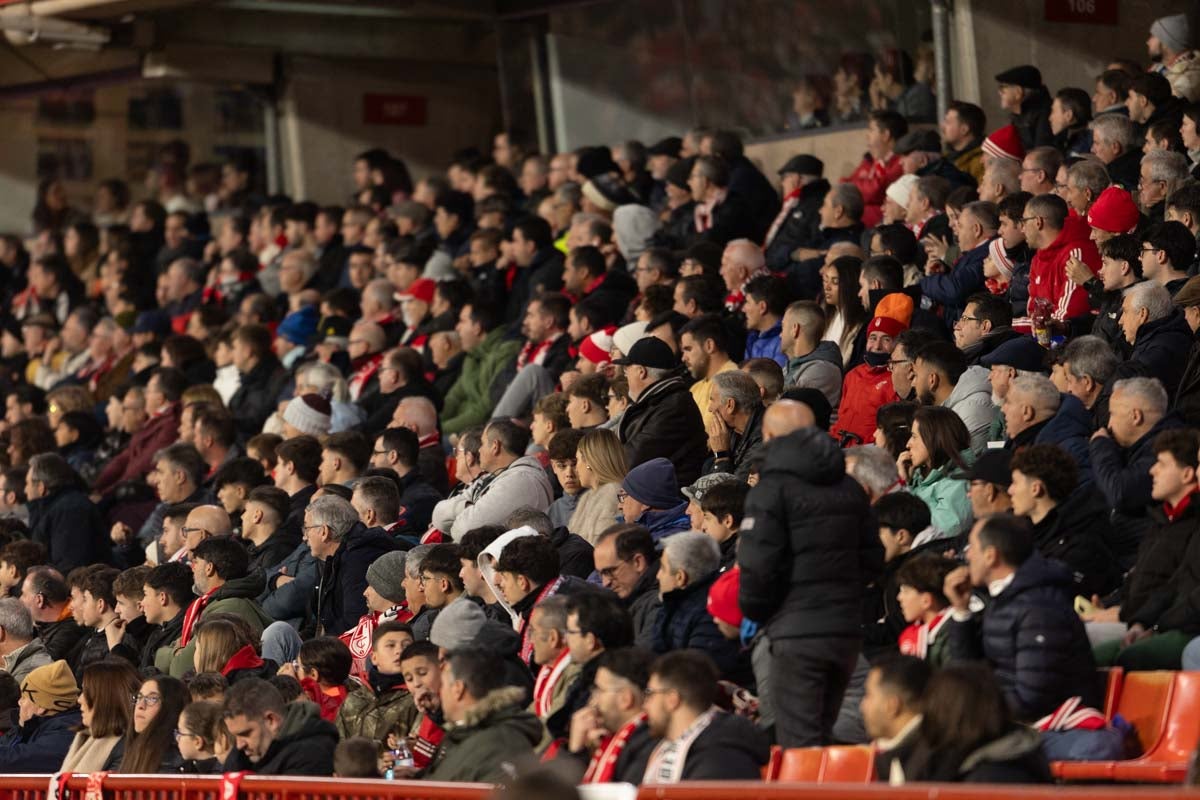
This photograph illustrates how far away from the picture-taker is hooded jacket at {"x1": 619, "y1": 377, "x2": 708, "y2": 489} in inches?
412

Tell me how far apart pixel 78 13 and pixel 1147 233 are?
10.6 m

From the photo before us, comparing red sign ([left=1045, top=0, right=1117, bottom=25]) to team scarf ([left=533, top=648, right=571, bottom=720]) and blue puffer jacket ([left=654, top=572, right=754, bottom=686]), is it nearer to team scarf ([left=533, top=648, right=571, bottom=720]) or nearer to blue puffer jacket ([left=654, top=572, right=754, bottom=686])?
blue puffer jacket ([left=654, top=572, right=754, bottom=686])

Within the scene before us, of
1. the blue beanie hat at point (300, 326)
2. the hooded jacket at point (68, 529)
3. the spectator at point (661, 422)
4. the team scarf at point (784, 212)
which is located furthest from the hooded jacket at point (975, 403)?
the blue beanie hat at point (300, 326)

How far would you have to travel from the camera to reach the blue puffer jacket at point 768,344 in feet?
37.4

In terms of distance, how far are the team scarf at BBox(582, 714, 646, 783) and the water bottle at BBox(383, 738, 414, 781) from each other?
3.68 ft

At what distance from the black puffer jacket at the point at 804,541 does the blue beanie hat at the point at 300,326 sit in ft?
28.1

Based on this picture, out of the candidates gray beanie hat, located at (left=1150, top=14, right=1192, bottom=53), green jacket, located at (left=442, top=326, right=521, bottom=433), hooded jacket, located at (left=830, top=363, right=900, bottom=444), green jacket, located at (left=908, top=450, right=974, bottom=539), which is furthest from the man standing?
gray beanie hat, located at (left=1150, top=14, right=1192, bottom=53)

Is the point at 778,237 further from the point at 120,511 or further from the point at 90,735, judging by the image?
the point at 90,735

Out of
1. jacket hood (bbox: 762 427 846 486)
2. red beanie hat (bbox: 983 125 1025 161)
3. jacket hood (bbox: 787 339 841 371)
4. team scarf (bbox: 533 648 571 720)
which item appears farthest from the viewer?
red beanie hat (bbox: 983 125 1025 161)

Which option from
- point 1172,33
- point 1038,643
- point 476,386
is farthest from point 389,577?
point 1172,33

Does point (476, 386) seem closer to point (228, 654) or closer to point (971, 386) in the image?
point (228, 654)

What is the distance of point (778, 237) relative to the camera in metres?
13.2

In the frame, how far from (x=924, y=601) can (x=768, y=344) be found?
14.2 feet

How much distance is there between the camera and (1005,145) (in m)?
12.4
